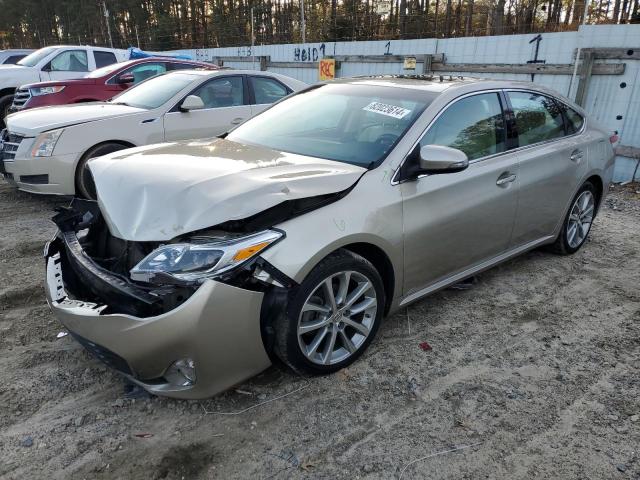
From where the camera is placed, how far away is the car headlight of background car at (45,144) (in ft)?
17.6

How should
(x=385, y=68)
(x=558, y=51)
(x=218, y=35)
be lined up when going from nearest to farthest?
(x=558, y=51), (x=385, y=68), (x=218, y=35)

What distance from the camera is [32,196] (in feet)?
21.0

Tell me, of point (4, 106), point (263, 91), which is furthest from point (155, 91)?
point (4, 106)

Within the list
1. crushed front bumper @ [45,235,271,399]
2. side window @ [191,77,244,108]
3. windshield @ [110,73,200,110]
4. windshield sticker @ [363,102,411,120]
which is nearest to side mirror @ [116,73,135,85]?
windshield @ [110,73,200,110]

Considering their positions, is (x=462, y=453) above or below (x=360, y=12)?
below

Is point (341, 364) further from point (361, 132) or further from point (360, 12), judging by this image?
point (360, 12)

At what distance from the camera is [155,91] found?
21.5 feet

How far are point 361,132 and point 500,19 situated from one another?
13575 mm

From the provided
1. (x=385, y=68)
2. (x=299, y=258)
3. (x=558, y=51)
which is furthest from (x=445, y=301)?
(x=385, y=68)

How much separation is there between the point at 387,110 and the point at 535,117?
152cm

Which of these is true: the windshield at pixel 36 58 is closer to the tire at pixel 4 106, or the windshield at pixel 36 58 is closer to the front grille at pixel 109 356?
the tire at pixel 4 106

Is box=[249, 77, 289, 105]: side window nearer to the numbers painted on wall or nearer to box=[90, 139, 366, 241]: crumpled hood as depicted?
box=[90, 139, 366, 241]: crumpled hood

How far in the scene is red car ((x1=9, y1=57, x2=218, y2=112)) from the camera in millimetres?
8172

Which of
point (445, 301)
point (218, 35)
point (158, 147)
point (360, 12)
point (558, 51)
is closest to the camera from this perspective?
point (158, 147)
